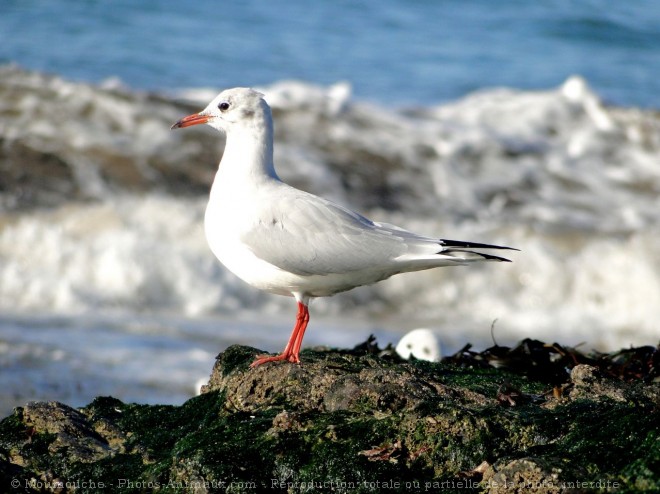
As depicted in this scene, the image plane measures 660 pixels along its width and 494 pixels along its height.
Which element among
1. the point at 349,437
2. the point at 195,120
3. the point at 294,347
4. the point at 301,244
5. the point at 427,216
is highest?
the point at 427,216

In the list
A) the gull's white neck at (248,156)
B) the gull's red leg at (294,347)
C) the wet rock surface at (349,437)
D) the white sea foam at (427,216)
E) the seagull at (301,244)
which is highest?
the white sea foam at (427,216)

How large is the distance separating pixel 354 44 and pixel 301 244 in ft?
50.0

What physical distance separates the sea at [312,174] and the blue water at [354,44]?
6 cm

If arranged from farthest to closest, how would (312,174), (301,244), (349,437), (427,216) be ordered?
(312,174) < (427,216) < (301,244) < (349,437)

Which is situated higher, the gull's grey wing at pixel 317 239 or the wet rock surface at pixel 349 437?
the gull's grey wing at pixel 317 239

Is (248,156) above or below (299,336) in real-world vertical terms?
above

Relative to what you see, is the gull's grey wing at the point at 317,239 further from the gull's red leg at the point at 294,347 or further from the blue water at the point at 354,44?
the blue water at the point at 354,44

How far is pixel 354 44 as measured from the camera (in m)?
19.3

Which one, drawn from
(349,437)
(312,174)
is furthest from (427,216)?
(349,437)

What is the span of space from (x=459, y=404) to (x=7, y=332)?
17.9 ft

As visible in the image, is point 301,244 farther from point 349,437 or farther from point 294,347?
point 349,437

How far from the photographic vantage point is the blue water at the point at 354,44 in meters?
16.7

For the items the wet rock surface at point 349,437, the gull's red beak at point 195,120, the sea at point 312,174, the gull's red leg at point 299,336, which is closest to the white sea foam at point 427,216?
the sea at point 312,174

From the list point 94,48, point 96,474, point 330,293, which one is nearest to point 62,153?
point 94,48
